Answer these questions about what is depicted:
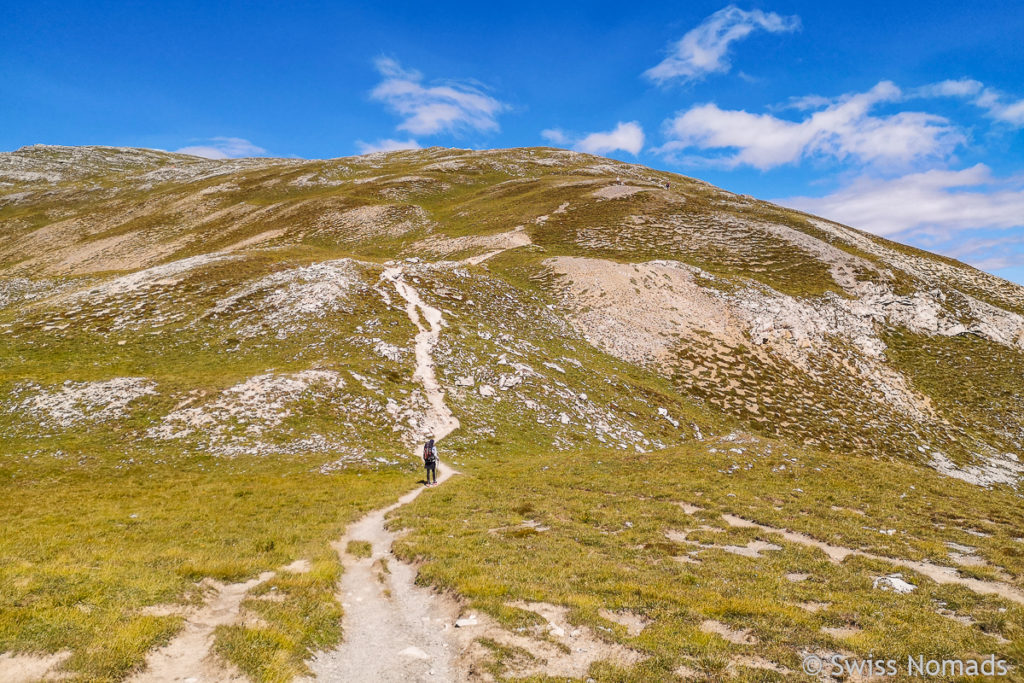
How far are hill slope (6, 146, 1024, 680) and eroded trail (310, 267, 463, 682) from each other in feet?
2.18

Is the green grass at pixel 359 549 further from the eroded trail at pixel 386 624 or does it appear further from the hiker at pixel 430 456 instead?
the hiker at pixel 430 456

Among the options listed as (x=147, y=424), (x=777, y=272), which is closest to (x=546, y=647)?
(x=147, y=424)

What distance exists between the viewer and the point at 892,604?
485 inches

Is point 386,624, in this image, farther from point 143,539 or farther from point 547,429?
point 547,429

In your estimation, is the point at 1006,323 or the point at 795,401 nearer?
the point at 795,401

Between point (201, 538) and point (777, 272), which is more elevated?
point (777, 272)

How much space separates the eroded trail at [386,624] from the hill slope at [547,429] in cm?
67

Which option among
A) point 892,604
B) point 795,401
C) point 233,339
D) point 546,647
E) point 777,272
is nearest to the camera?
point 546,647

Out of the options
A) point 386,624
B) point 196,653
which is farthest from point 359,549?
point 196,653

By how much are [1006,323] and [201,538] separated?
87.2 m

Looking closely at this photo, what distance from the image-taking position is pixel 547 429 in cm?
3656

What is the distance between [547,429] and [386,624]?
83.2 feet

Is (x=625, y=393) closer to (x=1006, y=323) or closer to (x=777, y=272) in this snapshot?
(x=777, y=272)

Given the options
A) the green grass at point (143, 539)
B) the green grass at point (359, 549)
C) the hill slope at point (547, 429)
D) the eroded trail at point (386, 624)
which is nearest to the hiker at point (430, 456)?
the green grass at point (143, 539)
